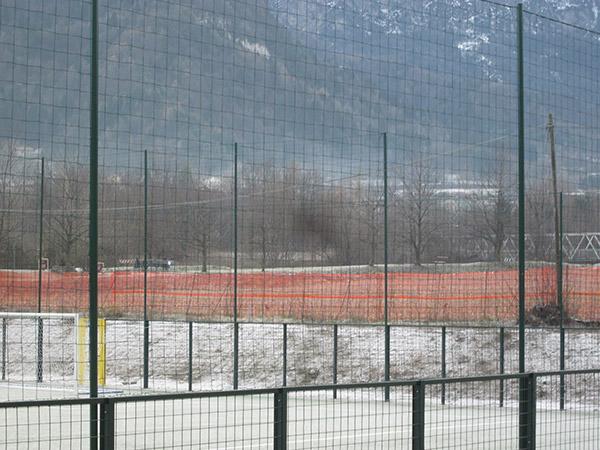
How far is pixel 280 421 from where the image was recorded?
6.05 meters

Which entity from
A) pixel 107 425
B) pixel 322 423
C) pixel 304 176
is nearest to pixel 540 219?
pixel 304 176

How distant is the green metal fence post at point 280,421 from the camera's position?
6.02 m

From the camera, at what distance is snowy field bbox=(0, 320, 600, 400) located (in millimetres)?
14203

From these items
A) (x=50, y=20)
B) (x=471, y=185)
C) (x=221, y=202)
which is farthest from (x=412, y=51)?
(x=50, y=20)

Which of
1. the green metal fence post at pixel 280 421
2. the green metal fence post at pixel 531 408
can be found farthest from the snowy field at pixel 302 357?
the green metal fence post at pixel 280 421

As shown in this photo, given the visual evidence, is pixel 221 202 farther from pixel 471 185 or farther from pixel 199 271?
pixel 471 185

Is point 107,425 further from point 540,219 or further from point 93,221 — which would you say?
point 540,219

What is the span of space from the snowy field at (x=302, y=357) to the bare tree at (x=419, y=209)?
243cm

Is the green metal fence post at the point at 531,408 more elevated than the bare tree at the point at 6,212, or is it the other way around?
the bare tree at the point at 6,212

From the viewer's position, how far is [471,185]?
11180mm

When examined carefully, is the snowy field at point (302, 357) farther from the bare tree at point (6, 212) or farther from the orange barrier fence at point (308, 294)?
the bare tree at point (6, 212)

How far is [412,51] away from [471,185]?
6.01 ft

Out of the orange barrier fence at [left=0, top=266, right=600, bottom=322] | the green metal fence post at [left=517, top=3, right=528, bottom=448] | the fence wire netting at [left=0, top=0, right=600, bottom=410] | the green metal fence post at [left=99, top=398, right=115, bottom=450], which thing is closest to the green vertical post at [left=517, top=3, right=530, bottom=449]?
the green metal fence post at [left=517, top=3, right=528, bottom=448]

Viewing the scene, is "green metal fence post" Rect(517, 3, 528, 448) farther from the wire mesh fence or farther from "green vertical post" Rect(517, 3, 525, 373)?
the wire mesh fence
